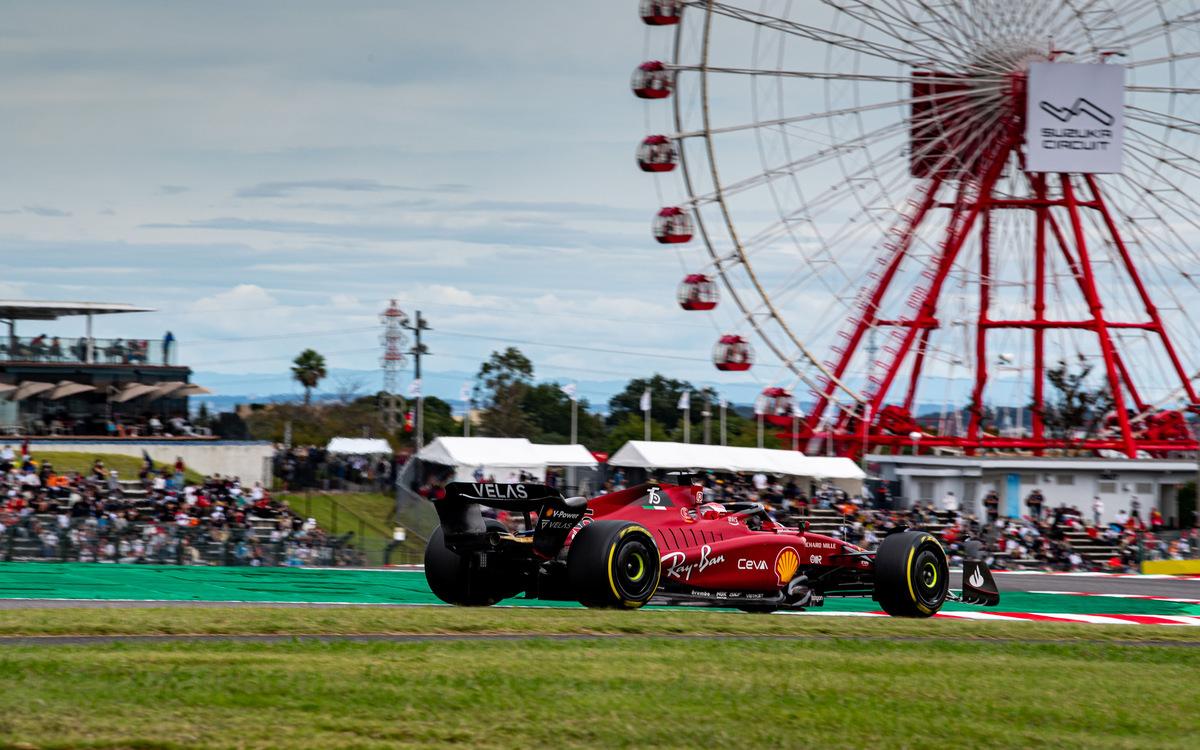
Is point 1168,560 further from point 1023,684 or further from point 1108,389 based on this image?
point 1023,684

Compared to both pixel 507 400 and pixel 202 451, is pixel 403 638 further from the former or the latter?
pixel 507 400

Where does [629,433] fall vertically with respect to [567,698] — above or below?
above

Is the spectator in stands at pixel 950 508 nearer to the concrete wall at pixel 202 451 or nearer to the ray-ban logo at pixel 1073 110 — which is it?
the ray-ban logo at pixel 1073 110

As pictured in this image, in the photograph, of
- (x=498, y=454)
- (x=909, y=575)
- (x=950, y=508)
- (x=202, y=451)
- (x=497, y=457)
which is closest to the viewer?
(x=909, y=575)

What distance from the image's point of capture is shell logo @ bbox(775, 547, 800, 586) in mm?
17297

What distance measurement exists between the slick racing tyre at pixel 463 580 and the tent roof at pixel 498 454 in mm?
27309

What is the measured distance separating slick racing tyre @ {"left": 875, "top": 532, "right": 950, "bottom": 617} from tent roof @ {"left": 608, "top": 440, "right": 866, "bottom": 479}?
27.3m

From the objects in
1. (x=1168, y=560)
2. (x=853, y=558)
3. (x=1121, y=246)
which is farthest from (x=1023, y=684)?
(x=1121, y=246)

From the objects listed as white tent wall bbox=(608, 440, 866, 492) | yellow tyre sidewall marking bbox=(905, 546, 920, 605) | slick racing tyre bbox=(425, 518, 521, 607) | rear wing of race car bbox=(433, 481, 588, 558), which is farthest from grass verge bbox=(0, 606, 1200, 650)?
white tent wall bbox=(608, 440, 866, 492)

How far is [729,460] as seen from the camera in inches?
1940

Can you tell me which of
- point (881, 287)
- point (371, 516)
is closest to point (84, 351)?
point (371, 516)

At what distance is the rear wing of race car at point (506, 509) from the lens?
615 inches

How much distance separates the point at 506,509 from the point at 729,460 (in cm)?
3386

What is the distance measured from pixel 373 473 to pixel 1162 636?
126 ft
